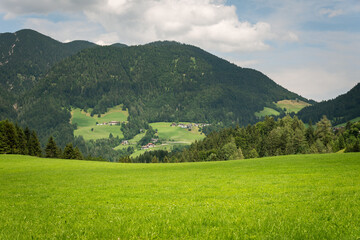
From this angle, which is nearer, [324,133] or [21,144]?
[21,144]

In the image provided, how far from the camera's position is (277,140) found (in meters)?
122

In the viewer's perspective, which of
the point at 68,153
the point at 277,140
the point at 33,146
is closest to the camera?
the point at 33,146

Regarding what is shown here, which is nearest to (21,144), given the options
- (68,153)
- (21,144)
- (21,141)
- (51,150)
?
(21,144)

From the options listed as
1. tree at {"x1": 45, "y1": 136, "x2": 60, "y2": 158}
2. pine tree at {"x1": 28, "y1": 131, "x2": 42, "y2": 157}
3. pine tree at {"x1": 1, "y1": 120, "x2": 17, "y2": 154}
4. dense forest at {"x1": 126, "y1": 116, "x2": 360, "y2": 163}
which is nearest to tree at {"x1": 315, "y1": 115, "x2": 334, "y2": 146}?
dense forest at {"x1": 126, "y1": 116, "x2": 360, "y2": 163}

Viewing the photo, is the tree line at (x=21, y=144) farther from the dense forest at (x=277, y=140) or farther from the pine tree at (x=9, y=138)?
the dense forest at (x=277, y=140)

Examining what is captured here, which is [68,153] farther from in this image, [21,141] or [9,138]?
[9,138]

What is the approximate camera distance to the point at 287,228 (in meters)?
9.86

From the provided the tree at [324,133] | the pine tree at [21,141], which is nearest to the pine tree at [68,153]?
the pine tree at [21,141]

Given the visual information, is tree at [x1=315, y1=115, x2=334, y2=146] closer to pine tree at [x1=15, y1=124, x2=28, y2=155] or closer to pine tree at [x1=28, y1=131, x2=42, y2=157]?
pine tree at [x1=28, y1=131, x2=42, y2=157]

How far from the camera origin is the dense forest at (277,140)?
4515 inches

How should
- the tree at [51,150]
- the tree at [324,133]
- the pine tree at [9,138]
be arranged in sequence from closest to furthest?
the pine tree at [9,138] → the tree at [51,150] → the tree at [324,133]

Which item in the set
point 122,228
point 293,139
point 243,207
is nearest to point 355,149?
point 293,139

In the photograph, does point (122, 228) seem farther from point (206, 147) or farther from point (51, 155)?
point (206, 147)

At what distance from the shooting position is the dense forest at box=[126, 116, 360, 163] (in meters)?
115
